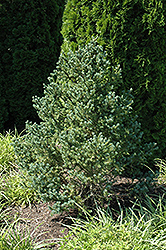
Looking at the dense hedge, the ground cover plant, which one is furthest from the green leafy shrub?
the dense hedge

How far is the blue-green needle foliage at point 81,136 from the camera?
2871 mm

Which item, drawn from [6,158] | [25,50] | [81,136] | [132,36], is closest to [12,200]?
[6,158]

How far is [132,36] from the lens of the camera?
3.45m

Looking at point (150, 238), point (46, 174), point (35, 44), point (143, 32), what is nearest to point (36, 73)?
point (35, 44)

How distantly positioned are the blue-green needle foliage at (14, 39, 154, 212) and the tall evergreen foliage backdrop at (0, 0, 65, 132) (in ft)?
7.09

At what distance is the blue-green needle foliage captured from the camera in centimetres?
287

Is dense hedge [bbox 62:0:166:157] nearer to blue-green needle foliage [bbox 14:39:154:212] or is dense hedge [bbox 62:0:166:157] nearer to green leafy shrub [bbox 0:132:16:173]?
blue-green needle foliage [bbox 14:39:154:212]

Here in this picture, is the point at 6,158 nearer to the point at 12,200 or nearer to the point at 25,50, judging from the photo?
the point at 12,200

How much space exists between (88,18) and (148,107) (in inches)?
55.5

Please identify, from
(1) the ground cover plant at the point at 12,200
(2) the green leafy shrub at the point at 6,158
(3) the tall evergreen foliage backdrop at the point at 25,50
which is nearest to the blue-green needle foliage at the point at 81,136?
(1) the ground cover plant at the point at 12,200

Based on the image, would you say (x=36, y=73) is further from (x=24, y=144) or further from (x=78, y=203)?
(x=78, y=203)

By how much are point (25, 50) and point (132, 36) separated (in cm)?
249

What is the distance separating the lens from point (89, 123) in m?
2.85

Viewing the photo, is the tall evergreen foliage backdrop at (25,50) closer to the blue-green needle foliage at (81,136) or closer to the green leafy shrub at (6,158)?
the green leafy shrub at (6,158)
